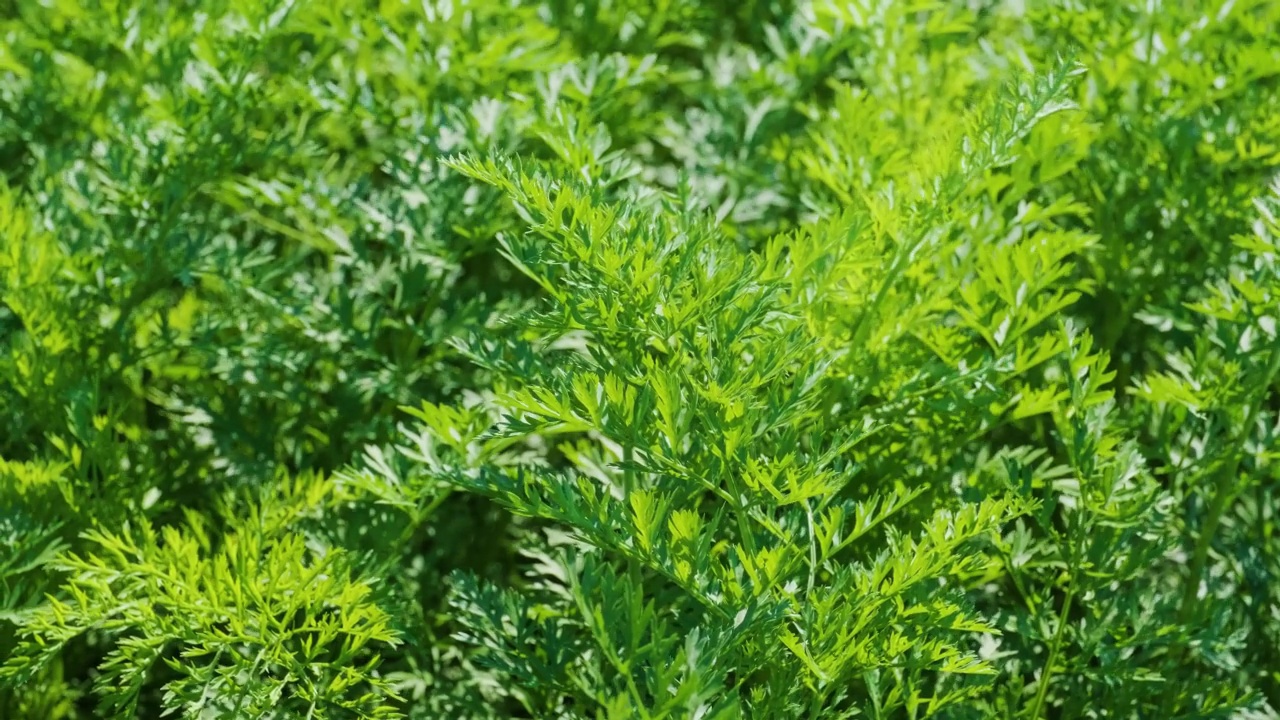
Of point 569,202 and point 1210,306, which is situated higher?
point 569,202

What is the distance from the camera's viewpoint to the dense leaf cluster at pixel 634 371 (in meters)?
0.99

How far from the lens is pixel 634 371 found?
40.4 inches

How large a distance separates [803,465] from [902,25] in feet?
2.65

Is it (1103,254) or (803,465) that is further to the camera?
(1103,254)

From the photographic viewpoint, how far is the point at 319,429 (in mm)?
1498

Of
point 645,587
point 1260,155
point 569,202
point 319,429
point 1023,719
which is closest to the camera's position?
point 569,202

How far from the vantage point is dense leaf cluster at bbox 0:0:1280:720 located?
0.99 meters

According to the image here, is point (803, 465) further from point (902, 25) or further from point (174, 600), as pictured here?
point (902, 25)

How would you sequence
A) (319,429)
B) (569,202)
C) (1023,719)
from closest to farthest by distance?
(569,202) → (1023,719) → (319,429)

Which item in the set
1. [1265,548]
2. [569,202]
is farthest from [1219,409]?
[569,202]

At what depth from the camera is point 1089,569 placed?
1129 mm

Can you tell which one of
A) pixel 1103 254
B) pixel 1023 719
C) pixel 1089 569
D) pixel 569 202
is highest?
pixel 569 202

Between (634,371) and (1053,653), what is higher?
(634,371)

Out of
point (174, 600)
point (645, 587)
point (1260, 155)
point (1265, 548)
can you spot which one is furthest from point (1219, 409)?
point (174, 600)
